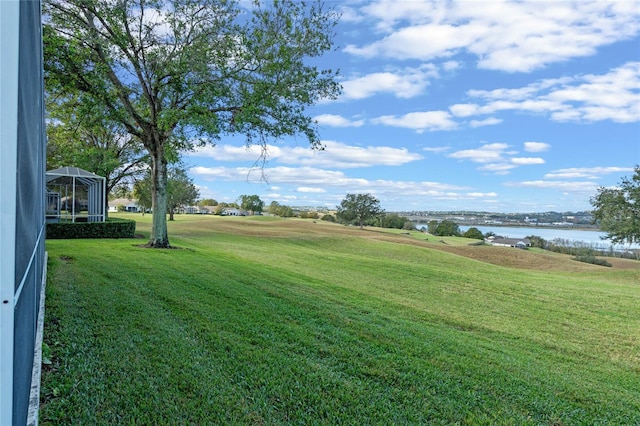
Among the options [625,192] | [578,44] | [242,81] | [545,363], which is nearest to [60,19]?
[242,81]

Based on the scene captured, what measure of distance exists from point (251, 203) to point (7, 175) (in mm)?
65951

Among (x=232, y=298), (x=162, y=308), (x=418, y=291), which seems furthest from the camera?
(x=418, y=291)

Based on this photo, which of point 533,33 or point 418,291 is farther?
point 533,33

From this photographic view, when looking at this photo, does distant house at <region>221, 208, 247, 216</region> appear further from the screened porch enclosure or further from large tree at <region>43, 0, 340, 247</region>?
large tree at <region>43, 0, 340, 247</region>

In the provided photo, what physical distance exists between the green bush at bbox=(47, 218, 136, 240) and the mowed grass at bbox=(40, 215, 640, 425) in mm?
6790

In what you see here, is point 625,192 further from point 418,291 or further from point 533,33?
point 418,291

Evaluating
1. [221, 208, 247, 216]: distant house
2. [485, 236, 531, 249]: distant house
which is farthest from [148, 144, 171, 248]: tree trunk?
[221, 208, 247, 216]: distant house

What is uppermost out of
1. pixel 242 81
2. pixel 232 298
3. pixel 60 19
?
pixel 60 19

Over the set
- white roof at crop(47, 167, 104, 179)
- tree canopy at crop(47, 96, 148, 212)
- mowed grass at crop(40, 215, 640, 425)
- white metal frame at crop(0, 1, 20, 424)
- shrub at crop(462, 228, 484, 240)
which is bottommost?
shrub at crop(462, 228, 484, 240)

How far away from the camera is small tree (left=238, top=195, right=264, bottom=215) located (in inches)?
2591

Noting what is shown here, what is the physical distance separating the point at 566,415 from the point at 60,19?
46.7 ft

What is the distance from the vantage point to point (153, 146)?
13180 mm

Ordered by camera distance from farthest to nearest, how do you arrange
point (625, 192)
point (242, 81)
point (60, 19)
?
point (625, 192) < point (242, 81) < point (60, 19)

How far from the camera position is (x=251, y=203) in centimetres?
6600
